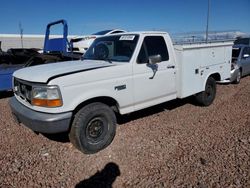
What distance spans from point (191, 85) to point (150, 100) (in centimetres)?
132

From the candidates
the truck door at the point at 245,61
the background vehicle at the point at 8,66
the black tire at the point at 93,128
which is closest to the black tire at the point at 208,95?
the black tire at the point at 93,128

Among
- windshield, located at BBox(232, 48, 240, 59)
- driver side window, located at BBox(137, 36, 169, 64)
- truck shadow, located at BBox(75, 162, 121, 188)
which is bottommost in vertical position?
truck shadow, located at BBox(75, 162, 121, 188)

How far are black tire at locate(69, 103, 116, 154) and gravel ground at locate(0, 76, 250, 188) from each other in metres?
0.16

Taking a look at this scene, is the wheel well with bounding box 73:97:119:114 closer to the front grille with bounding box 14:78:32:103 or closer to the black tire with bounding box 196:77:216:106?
the front grille with bounding box 14:78:32:103

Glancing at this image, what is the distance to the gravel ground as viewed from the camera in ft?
10.8

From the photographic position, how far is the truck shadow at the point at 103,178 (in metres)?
3.20

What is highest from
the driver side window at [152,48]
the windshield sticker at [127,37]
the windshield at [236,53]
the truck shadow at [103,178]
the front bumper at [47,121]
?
the windshield sticker at [127,37]

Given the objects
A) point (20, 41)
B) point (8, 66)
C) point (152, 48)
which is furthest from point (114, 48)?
point (20, 41)

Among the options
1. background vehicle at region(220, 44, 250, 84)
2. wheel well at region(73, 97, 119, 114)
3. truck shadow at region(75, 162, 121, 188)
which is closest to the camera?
truck shadow at region(75, 162, 121, 188)

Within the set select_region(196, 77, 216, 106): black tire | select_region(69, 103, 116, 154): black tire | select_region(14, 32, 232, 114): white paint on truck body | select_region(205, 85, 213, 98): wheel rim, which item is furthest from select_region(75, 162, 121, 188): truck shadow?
select_region(205, 85, 213, 98): wheel rim

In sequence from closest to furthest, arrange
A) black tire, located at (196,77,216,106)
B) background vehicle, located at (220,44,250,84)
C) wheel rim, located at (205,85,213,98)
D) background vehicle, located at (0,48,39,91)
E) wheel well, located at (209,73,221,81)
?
black tire, located at (196,77,216,106)
wheel rim, located at (205,85,213,98)
wheel well, located at (209,73,221,81)
background vehicle, located at (0,48,39,91)
background vehicle, located at (220,44,250,84)

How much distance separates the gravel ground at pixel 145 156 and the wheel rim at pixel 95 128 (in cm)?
30

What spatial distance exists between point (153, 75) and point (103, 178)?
2.24 meters

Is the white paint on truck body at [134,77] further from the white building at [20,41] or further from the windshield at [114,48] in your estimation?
the white building at [20,41]
